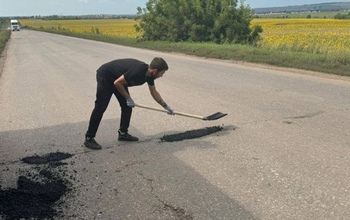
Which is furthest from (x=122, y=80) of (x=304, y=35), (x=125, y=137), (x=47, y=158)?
(x=304, y=35)

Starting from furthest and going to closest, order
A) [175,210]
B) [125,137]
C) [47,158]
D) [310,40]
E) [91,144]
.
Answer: [310,40], [125,137], [91,144], [47,158], [175,210]

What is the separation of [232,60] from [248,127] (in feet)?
35.8

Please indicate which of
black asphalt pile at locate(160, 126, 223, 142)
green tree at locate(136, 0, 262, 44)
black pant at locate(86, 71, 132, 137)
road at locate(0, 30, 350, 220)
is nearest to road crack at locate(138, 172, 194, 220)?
road at locate(0, 30, 350, 220)

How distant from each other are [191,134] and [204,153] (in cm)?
84

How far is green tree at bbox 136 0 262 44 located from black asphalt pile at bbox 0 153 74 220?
762 inches

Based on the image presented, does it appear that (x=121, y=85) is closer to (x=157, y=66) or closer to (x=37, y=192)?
(x=157, y=66)

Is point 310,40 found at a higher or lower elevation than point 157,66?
lower

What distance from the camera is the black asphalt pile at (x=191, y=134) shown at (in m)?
5.61

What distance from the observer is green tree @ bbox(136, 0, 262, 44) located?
2328cm

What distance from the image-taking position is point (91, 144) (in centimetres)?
535

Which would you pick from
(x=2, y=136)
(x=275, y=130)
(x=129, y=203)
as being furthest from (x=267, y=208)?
(x=2, y=136)

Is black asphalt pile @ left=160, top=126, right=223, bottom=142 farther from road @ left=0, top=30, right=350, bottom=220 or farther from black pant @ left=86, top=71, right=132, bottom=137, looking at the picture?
black pant @ left=86, top=71, right=132, bottom=137

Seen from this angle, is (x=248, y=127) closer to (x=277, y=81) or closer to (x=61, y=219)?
(x=61, y=219)

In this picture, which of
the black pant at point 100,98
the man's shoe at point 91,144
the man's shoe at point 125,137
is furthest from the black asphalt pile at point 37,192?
the man's shoe at point 125,137
